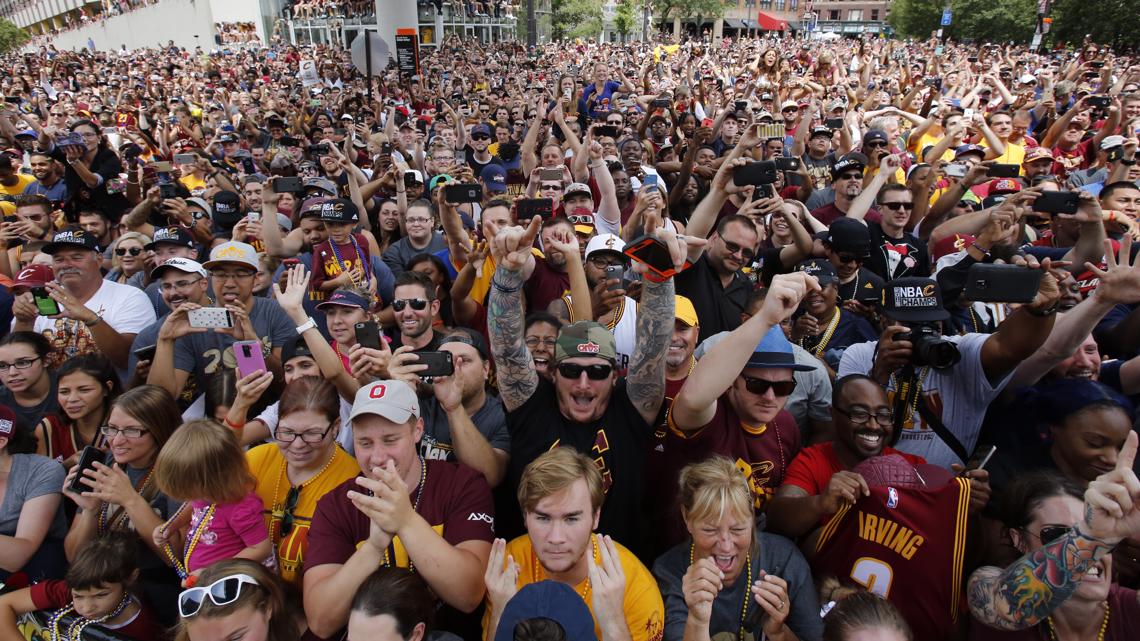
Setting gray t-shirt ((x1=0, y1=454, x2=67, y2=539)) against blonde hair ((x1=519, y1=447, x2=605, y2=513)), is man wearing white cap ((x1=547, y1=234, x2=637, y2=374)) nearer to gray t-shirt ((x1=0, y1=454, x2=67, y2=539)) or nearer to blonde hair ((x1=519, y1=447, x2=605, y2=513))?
blonde hair ((x1=519, y1=447, x2=605, y2=513))

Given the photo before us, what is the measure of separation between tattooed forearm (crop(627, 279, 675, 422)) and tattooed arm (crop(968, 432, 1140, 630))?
4.37ft

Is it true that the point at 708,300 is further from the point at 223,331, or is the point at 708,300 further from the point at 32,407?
the point at 32,407

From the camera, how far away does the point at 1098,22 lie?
97.9 ft

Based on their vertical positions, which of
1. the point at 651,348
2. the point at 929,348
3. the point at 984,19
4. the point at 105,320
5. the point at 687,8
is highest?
the point at 687,8

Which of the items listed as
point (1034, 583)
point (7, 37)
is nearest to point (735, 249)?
point (1034, 583)

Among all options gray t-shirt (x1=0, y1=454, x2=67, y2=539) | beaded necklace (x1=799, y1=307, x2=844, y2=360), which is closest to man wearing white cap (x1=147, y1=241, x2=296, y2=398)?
gray t-shirt (x1=0, y1=454, x2=67, y2=539)

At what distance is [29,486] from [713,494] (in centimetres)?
324

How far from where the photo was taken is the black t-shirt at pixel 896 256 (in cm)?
480

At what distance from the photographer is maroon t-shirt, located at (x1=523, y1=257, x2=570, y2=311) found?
4.60 metres

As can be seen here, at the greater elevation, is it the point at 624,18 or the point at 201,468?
the point at 624,18

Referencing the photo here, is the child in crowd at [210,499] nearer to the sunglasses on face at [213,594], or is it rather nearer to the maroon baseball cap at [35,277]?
the sunglasses on face at [213,594]

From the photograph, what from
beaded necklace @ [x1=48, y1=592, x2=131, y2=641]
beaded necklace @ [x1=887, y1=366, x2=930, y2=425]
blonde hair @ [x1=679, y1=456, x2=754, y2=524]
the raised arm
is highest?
the raised arm

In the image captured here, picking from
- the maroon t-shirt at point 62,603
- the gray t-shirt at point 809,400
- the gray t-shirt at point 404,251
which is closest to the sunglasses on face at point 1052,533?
the gray t-shirt at point 809,400

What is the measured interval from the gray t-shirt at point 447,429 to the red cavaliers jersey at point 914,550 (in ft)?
5.18
